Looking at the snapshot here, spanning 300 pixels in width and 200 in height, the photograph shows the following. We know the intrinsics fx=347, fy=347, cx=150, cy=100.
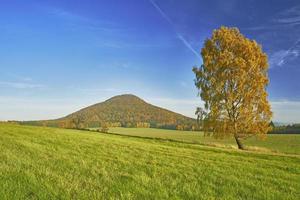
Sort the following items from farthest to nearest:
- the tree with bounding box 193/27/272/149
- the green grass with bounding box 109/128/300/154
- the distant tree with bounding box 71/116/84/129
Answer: the distant tree with bounding box 71/116/84/129
the green grass with bounding box 109/128/300/154
the tree with bounding box 193/27/272/149

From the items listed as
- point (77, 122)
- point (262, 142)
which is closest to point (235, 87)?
point (262, 142)

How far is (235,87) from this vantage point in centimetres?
4003

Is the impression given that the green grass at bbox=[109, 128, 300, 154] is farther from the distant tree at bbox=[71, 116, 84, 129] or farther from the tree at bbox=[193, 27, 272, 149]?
the distant tree at bbox=[71, 116, 84, 129]

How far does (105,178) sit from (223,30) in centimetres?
3471

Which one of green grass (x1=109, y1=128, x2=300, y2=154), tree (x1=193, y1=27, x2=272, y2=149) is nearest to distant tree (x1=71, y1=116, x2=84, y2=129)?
green grass (x1=109, y1=128, x2=300, y2=154)

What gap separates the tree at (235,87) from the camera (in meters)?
39.3

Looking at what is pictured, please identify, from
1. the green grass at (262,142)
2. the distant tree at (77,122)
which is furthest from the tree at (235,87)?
the distant tree at (77,122)

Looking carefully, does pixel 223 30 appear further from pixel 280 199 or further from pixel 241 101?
pixel 280 199

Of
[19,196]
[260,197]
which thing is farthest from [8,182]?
[260,197]

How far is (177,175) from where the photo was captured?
11594 millimetres

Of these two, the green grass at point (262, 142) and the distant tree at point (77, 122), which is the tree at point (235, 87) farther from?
the distant tree at point (77, 122)

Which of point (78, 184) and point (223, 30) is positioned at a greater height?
point (223, 30)

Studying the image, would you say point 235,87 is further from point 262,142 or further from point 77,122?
point 77,122

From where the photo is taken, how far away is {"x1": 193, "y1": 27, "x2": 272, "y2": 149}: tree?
129 ft
